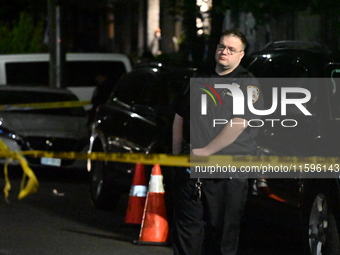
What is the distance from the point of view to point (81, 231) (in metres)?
10.2

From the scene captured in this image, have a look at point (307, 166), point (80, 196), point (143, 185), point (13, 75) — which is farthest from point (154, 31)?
point (307, 166)

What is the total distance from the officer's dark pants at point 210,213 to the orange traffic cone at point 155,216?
2.28 metres

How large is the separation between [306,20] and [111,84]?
11.6ft

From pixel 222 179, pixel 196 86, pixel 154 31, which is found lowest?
pixel 154 31

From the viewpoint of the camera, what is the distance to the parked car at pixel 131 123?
35.6ft

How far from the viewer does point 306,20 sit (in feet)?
56.2

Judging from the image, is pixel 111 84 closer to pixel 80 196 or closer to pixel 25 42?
pixel 80 196

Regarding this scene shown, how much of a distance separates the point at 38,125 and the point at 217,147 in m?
8.84

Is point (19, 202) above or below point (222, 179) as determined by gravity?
below

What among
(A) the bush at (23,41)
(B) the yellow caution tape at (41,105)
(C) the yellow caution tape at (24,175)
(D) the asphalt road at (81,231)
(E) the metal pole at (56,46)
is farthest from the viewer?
(A) the bush at (23,41)

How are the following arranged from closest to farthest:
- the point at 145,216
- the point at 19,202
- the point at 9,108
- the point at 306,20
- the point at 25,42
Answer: the point at 145,216 < the point at 19,202 < the point at 9,108 < the point at 306,20 < the point at 25,42

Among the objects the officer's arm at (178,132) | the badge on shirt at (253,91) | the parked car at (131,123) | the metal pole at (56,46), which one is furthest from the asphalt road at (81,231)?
the metal pole at (56,46)

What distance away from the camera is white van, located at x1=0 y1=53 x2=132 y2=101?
65.7 feet

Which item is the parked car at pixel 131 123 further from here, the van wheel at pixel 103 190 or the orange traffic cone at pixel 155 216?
the orange traffic cone at pixel 155 216
